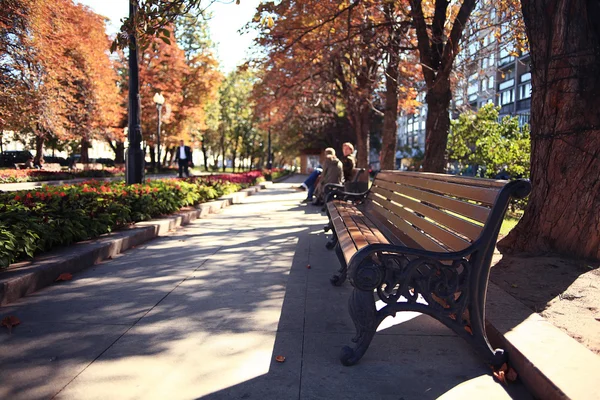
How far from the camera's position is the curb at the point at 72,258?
4375 millimetres

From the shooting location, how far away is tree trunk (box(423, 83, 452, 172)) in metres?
9.38

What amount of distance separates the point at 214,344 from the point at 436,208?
2127 mm

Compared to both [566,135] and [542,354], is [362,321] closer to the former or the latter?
[542,354]

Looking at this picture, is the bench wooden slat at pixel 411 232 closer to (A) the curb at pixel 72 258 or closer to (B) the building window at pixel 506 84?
(A) the curb at pixel 72 258

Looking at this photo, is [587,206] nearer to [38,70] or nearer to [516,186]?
[516,186]

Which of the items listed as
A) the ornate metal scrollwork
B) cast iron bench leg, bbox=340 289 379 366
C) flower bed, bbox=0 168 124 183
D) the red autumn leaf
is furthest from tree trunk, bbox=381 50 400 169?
flower bed, bbox=0 168 124 183

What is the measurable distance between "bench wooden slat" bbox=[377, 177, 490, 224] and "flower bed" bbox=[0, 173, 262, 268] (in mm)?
3758

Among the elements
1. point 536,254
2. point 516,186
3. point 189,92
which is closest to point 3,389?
point 516,186

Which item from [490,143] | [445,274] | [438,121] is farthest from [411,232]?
[490,143]

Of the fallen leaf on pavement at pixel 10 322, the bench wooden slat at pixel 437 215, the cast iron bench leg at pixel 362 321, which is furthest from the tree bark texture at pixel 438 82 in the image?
the fallen leaf on pavement at pixel 10 322

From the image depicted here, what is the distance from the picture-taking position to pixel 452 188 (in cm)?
377

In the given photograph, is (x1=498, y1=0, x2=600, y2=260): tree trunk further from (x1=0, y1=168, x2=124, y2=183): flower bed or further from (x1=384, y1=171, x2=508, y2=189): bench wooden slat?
(x1=0, y1=168, x2=124, y2=183): flower bed

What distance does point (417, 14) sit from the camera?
31.7 ft

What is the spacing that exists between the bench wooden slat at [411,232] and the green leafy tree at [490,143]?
6.95 metres
